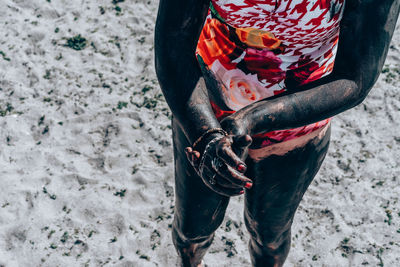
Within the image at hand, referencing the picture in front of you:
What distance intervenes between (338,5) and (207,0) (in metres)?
0.42

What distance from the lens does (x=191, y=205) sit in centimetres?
192

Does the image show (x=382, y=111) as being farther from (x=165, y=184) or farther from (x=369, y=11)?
(x=369, y=11)

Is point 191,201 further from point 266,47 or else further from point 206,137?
point 266,47

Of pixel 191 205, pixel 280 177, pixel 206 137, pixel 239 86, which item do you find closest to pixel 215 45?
pixel 239 86

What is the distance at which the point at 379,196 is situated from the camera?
136 inches

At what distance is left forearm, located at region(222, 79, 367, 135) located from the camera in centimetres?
143

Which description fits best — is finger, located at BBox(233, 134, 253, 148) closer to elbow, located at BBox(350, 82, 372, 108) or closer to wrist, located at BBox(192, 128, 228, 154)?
wrist, located at BBox(192, 128, 228, 154)

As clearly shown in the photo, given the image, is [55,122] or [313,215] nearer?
[313,215]

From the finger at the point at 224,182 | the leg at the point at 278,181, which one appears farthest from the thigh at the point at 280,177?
the finger at the point at 224,182

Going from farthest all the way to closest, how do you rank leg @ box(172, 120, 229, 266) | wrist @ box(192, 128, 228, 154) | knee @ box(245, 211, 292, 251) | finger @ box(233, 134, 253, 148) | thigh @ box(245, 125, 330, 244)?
knee @ box(245, 211, 292, 251), leg @ box(172, 120, 229, 266), thigh @ box(245, 125, 330, 244), wrist @ box(192, 128, 228, 154), finger @ box(233, 134, 253, 148)

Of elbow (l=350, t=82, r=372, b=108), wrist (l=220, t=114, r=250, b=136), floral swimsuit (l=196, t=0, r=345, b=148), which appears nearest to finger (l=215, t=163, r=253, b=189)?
wrist (l=220, t=114, r=250, b=136)

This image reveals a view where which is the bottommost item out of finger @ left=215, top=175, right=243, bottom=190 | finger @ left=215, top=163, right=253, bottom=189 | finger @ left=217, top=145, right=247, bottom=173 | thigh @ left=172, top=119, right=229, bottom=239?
thigh @ left=172, top=119, right=229, bottom=239

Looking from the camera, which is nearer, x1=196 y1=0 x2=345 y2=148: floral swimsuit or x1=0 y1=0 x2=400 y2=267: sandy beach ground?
x1=196 y1=0 x2=345 y2=148: floral swimsuit

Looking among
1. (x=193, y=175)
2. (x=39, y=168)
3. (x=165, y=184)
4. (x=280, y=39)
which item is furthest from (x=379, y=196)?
(x=39, y=168)
